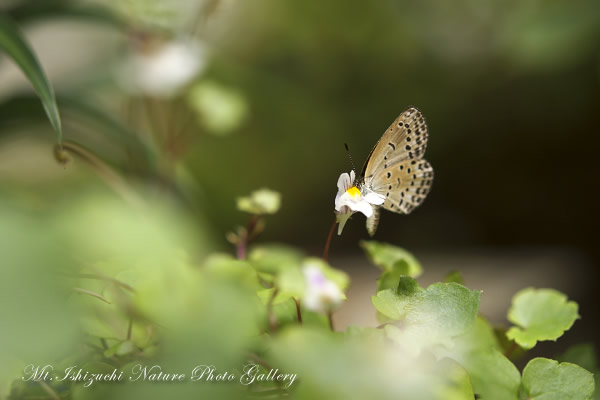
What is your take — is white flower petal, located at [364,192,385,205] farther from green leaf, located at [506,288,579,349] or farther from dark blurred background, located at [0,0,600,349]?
dark blurred background, located at [0,0,600,349]

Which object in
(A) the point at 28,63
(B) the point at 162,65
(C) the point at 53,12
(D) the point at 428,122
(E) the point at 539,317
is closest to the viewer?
(E) the point at 539,317

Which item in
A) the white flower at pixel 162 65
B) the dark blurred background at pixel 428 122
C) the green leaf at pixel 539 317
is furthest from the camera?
the dark blurred background at pixel 428 122

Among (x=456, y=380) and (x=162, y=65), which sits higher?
(x=162, y=65)

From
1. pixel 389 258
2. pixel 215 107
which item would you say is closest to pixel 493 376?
pixel 389 258

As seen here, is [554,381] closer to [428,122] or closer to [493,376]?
[493,376]

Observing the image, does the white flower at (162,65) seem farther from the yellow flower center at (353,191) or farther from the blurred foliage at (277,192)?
the yellow flower center at (353,191)

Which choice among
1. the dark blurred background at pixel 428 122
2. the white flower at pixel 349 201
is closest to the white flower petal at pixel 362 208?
the white flower at pixel 349 201

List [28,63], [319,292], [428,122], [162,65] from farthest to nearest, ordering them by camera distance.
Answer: [428,122] < [162,65] < [28,63] < [319,292]

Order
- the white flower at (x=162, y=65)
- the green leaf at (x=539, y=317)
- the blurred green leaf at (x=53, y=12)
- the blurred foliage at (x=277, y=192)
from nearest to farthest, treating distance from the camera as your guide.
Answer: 1. the blurred foliage at (x=277, y=192)
2. the green leaf at (x=539, y=317)
3. the blurred green leaf at (x=53, y=12)
4. the white flower at (x=162, y=65)
